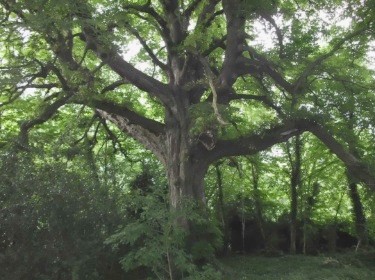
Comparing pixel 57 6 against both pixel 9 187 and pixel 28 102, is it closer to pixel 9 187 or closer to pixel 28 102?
pixel 9 187

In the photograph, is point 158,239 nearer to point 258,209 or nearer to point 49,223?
point 49,223

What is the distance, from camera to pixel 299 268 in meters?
12.8

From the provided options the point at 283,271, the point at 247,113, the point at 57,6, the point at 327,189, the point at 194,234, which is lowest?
the point at 283,271

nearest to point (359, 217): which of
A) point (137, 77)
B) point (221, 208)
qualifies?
point (221, 208)

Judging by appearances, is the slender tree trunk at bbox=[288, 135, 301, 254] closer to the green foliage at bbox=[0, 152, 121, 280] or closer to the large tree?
the large tree

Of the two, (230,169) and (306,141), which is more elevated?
(306,141)

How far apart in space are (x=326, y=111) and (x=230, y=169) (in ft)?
30.3

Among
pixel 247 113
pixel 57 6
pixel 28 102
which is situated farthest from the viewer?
pixel 247 113

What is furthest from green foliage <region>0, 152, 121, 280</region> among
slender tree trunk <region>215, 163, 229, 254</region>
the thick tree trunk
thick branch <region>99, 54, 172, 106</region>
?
slender tree trunk <region>215, 163, 229, 254</region>

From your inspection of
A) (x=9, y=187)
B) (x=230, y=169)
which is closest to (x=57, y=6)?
(x=9, y=187)

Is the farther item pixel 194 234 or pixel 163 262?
pixel 194 234

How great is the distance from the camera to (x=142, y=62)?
16.2 m

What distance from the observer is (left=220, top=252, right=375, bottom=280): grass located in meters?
11.0

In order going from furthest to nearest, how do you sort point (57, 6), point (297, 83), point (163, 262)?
1. point (297, 83)
2. point (57, 6)
3. point (163, 262)
